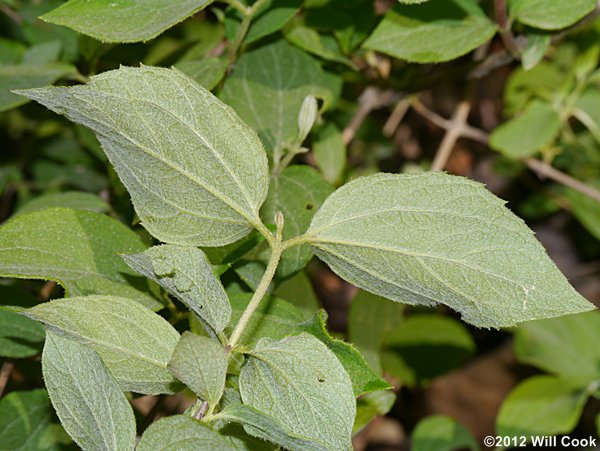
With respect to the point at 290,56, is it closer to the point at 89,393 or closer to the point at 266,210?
the point at 266,210

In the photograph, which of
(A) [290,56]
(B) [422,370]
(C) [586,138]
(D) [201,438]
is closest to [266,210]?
(A) [290,56]

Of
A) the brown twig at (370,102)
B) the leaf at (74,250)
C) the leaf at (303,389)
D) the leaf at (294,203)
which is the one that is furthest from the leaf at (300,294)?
the brown twig at (370,102)

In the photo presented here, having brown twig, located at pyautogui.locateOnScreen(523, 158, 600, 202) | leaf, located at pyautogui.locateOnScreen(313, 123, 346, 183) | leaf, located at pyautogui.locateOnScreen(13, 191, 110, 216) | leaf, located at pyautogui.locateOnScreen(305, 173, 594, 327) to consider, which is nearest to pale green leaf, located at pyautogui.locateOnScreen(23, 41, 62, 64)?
leaf, located at pyautogui.locateOnScreen(13, 191, 110, 216)

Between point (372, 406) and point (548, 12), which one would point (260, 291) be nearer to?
point (372, 406)

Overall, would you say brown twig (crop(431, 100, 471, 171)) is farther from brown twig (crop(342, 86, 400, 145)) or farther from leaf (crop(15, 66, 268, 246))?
leaf (crop(15, 66, 268, 246))

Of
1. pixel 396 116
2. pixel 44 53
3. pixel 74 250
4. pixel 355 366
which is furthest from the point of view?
pixel 396 116

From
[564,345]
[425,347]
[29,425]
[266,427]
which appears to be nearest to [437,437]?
[425,347]
